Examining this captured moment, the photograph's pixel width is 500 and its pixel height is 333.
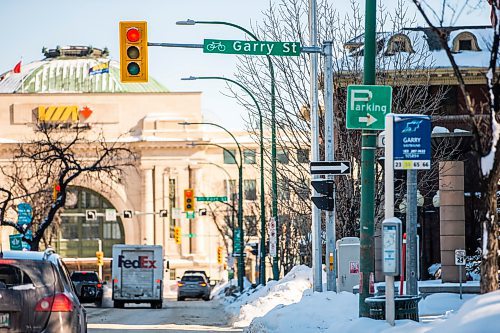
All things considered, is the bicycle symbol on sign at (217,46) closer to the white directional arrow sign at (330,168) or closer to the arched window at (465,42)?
the white directional arrow sign at (330,168)

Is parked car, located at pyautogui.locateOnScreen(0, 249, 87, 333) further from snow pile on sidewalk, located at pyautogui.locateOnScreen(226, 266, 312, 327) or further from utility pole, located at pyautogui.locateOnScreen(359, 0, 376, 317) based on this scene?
snow pile on sidewalk, located at pyautogui.locateOnScreen(226, 266, 312, 327)

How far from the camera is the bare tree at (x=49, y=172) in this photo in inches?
1860

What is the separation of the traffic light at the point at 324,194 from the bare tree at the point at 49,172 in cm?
2132

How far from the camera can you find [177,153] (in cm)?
12169

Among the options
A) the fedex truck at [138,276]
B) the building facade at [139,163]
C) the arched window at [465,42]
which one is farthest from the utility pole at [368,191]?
the building facade at [139,163]

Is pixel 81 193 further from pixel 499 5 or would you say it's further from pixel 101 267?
pixel 499 5

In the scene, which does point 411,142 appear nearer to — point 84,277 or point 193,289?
point 84,277

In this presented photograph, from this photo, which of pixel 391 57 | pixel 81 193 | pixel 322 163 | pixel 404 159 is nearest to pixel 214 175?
pixel 81 193

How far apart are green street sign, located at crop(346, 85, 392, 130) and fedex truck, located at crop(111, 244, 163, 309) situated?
114ft

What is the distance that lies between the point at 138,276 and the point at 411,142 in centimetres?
3737

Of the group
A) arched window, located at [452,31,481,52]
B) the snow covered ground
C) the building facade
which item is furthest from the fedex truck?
the building facade

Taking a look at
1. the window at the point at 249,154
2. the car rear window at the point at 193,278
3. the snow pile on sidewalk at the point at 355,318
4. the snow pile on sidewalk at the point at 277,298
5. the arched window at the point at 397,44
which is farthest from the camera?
the car rear window at the point at 193,278

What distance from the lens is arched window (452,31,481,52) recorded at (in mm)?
53269

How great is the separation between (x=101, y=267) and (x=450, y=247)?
261ft
